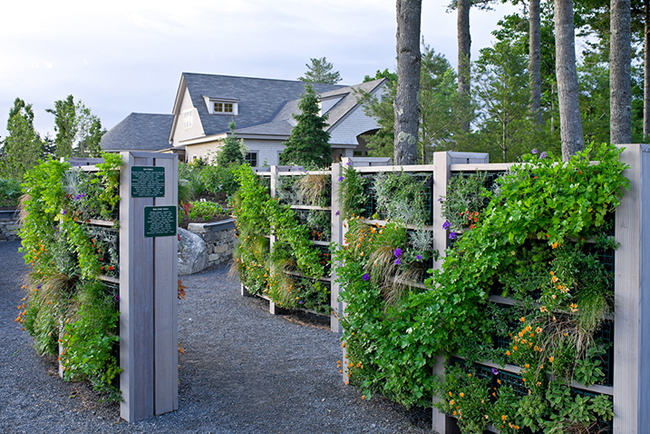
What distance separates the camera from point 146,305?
12.4ft

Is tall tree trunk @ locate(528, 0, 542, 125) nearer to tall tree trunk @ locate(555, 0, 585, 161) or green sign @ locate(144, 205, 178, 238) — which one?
tall tree trunk @ locate(555, 0, 585, 161)

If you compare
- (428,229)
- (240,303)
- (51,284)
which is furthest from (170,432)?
(240,303)

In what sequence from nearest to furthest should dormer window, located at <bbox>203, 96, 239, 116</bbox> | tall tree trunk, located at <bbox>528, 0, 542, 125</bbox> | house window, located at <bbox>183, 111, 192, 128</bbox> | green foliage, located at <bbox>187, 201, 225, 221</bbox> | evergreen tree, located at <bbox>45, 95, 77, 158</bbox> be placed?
green foliage, located at <bbox>187, 201, 225, 221</bbox> → tall tree trunk, located at <bbox>528, 0, 542, 125</bbox> → evergreen tree, located at <bbox>45, 95, 77, 158</bbox> → dormer window, located at <bbox>203, 96, 239, 116</bbox> → house window, located at <bbox>183, 111, 192, 128</bbox>

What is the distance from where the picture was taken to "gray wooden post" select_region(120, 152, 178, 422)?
3674mm

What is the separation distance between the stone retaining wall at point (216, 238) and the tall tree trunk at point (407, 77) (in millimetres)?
3913

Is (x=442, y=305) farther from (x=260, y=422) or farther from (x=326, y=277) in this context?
(x=326, y=277)

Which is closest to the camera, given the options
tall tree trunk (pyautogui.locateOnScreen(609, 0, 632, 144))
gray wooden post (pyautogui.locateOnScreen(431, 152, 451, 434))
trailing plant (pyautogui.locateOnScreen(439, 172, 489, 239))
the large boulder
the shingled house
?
trailing plant (pyautogui.locateOnScreen(439, 172, 489, 239))

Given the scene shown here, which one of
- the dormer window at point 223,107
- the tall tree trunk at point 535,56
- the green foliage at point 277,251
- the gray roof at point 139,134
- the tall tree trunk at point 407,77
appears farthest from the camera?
the gray roof at point 139,134

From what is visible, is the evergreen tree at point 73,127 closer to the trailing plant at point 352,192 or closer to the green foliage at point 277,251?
the green foliage at point 277,251

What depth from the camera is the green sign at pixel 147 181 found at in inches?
143

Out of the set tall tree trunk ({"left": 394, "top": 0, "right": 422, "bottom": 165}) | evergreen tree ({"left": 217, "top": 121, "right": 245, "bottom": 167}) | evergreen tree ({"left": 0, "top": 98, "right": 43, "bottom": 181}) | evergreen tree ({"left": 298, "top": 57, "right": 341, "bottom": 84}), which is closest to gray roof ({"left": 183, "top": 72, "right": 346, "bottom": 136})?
evergreen tree ({"left": 217, "top": 121, "right": 245, "bottom": 167})

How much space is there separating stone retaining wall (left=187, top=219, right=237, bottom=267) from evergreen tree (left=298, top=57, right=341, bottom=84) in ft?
154

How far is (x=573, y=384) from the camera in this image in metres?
2.81

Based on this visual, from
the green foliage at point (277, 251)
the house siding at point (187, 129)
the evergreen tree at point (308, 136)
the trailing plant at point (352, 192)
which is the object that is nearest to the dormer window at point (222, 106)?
the house siding at point (187, 129)
